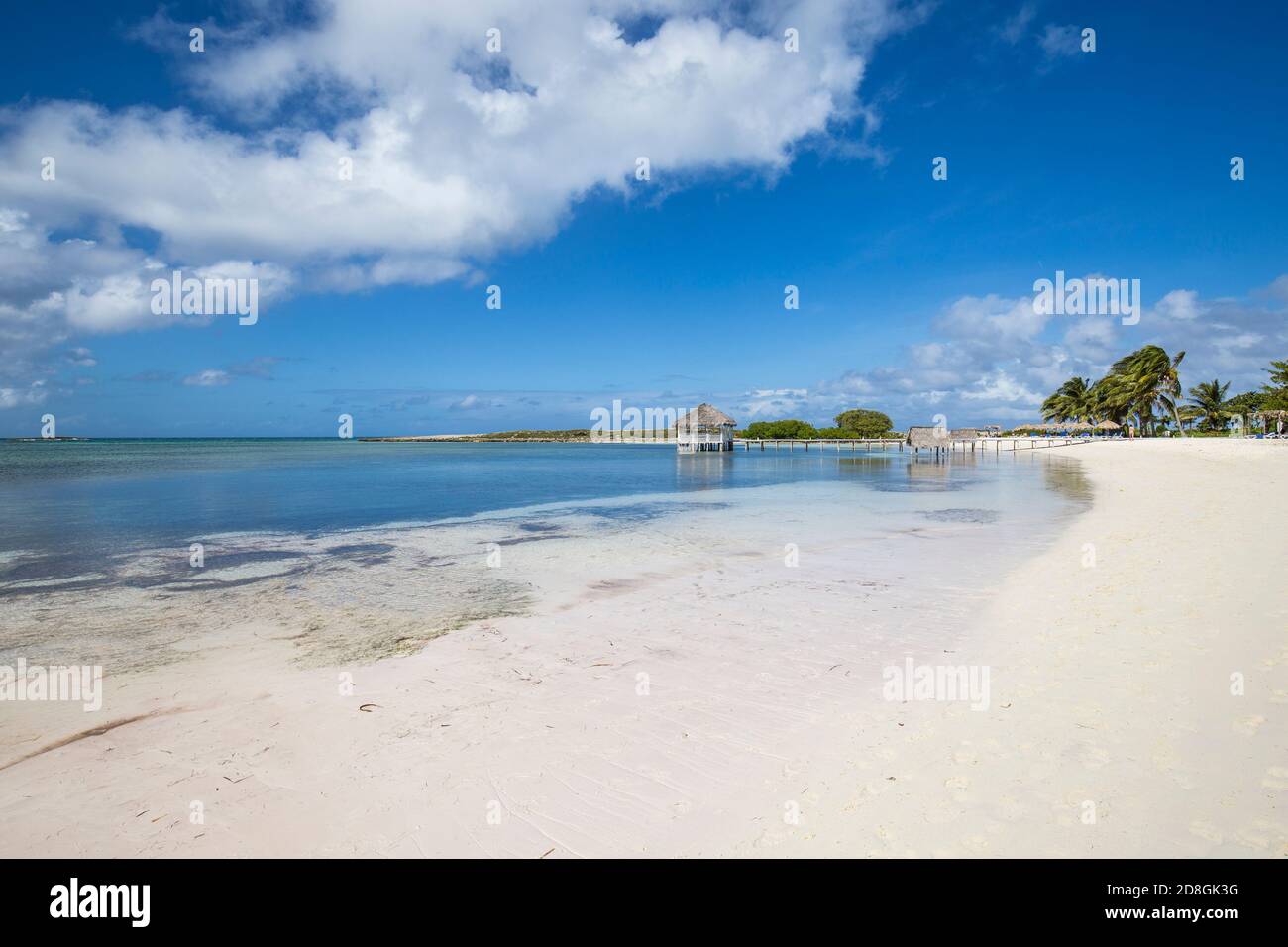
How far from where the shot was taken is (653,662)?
555 cm

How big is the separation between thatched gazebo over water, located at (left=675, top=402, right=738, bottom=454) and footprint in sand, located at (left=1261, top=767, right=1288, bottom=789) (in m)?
60.1

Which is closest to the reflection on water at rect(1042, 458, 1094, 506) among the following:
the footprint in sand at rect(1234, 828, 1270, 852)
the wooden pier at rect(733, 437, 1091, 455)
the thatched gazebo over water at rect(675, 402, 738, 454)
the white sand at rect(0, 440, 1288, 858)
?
the white sand at rect(0, 440, 1288, 858)

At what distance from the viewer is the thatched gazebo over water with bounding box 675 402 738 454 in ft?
207

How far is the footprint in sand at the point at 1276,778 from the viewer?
3174mm

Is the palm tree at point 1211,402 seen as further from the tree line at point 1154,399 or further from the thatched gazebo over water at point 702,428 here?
the thatched gazebo over water at point 702,428

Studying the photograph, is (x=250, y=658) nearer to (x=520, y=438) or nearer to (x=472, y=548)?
(x=472, y=548)

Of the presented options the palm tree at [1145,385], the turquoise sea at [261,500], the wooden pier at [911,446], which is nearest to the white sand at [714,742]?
the turquoise sea at [261,500]

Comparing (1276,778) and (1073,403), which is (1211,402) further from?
(1276,778)

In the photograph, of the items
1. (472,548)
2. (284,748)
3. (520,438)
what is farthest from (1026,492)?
(520,438)

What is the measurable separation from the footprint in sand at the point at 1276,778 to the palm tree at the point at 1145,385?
2823 inches

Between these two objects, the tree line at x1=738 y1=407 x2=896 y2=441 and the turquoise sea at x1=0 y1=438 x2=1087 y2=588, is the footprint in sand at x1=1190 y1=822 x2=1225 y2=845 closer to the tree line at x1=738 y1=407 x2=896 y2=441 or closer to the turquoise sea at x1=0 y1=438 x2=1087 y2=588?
the turquoise sea at x1=0 y1=438 x2=1087 y2=588

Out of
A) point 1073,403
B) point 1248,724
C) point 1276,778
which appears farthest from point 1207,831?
point 1073,403

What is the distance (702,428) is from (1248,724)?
199 feet

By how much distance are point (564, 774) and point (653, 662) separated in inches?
78.9
